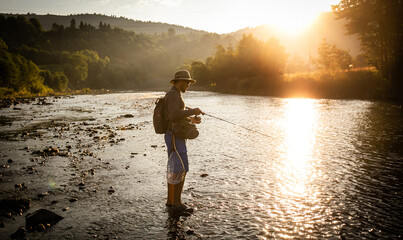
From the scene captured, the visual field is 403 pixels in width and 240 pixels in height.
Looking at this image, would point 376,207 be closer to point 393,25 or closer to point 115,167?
point 115,167

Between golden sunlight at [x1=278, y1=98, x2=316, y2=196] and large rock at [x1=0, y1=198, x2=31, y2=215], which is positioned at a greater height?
golden sunlight at [x1=278, y1=98, x2=316, y2=196]

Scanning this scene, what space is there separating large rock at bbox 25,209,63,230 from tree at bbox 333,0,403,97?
42407 millimetres

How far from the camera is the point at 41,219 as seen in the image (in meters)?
5.73

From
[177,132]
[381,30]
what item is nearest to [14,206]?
[177,132]

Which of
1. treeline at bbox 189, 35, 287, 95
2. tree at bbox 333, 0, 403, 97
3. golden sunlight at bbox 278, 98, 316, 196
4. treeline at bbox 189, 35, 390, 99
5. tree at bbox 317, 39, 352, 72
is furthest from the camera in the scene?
tree at bbox 317, 39, 352, 72

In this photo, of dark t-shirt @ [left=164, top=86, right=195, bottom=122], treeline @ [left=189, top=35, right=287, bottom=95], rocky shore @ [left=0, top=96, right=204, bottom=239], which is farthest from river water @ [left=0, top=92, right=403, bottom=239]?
treeline @ [left=189, top=35, right=287, bottom=95]

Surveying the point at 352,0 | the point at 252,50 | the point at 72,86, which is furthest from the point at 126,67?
the point at 352,0

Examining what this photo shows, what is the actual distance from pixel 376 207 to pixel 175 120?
17.6ft

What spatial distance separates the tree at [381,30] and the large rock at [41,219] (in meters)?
42.4

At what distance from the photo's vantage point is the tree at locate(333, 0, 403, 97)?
35.2 meters

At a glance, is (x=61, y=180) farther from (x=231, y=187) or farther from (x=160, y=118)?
(x=231, y=187)

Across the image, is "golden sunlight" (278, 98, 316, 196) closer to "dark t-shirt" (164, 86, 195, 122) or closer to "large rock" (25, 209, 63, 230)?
"dark t-shirt" (164, 86, 195, 122)

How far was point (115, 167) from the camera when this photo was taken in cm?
1029

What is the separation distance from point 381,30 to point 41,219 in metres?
43.9
